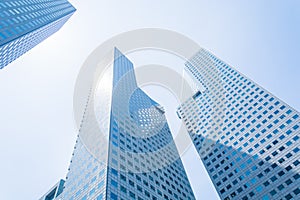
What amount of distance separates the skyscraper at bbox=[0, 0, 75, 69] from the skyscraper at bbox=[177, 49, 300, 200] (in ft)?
212

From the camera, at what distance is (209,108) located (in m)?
103

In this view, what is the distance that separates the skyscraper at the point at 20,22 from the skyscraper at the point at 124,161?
91.4 ft

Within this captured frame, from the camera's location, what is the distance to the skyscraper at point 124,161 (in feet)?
143

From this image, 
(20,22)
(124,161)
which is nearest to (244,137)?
(124,161)

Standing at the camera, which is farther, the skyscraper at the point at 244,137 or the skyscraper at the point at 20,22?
the skyscraper at the point at 20,22

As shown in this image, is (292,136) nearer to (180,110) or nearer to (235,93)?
(235,93)

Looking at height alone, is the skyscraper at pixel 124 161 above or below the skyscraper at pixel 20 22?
below

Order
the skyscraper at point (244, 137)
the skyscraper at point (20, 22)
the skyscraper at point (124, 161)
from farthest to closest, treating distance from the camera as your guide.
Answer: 1. the skyscraper at point (20, 22)
2. the skyscraper at point (244, 137)
3. the skyscraper at point (124, 161)

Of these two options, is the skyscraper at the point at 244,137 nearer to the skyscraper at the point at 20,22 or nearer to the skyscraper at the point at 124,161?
the skyscraper at the point at 124,161

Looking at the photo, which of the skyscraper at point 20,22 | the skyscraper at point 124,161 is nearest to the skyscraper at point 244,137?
the skyscraper at point 124,161

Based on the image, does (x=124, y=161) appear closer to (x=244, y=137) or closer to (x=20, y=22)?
(x=244, y=137)

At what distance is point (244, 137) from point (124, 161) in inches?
1707

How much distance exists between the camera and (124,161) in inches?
1954

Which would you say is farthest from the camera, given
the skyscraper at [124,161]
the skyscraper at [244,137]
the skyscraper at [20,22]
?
the skyscraper at [20,22]
